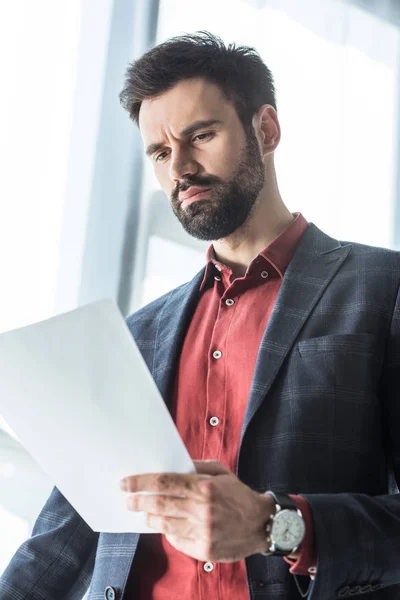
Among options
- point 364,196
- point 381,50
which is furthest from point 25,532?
point 381,50

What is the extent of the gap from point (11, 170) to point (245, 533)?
1.28m

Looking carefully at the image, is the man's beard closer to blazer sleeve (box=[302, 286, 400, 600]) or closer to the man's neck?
the man's neck

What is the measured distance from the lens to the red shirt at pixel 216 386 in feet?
3.73

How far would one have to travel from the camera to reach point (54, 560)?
1.34 meters

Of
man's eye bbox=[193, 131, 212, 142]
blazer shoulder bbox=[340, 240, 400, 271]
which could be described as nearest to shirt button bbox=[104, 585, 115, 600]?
blazer shoulder bbox=[340, 240, 400, 271]

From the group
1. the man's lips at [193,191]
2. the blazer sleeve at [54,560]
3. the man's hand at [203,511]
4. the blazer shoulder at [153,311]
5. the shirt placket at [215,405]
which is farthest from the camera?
the blazer shoulder at [153,311]

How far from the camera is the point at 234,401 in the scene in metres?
1.23

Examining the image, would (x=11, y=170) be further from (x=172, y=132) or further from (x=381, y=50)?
(x=381, y=50)

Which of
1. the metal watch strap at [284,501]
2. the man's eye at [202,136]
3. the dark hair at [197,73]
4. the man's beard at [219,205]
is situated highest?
the dark hair at [197,73]

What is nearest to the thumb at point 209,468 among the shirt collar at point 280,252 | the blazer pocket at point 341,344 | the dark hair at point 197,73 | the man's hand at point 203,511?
the man's hand at point 203,511

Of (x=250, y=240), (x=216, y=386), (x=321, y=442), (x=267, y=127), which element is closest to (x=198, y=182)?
(x=250, y=240)

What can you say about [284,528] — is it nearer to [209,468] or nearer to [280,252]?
[209,468]

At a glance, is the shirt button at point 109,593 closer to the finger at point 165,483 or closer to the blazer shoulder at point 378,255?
the finger at point 165,483

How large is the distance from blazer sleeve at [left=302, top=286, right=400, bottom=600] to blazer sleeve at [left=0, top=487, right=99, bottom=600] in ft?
1.76
